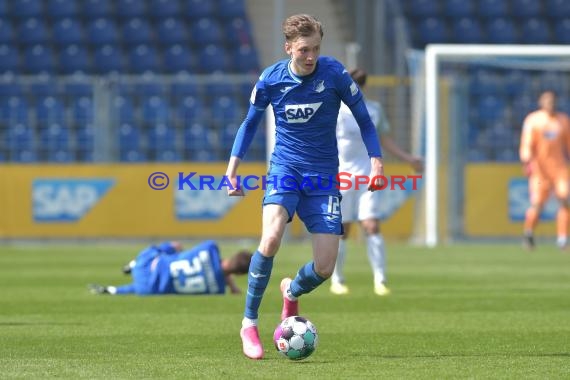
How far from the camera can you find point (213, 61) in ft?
86.5

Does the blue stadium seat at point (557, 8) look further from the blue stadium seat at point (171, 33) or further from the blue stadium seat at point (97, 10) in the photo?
the blue stadium seat at point (97, 10)

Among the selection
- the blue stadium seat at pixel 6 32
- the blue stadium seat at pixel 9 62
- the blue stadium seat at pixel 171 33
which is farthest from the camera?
the blue stadium seat at pixel 171 33

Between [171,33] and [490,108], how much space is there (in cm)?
717

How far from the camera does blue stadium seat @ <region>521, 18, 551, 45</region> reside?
2711cm

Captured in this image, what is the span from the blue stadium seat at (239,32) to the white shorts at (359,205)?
14062 millimetres

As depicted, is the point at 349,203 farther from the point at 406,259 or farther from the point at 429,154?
the point at 429,154

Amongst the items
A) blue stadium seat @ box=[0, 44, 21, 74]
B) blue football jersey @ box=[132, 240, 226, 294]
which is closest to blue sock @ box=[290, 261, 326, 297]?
blue football jersey @ box=[132, 240, 226, 294]

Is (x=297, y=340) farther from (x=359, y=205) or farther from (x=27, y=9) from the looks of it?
(x=27, y=9)

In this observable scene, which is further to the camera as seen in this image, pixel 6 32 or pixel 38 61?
pixel 6 32

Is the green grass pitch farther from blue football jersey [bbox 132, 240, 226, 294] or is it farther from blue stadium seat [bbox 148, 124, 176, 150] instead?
→ blue stadium seat [bbox 148, 124, 176, 150]

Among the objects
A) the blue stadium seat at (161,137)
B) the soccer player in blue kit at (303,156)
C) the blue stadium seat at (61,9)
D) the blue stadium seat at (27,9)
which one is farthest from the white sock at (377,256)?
the blue stadium seat at (27,9)

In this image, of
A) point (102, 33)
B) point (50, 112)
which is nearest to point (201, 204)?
point (50, 112)

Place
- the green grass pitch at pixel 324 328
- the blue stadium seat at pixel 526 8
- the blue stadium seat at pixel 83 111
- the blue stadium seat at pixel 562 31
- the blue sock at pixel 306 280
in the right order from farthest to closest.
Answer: the blue stadium seat at pixel 526 8 → the blue stadium seat at pixel 562 31 → the blue stadium seat at pixel 83 111 → the blue sock at pixel 306 280 → the green grass pitch at pixel 324 328

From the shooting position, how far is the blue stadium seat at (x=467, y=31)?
88.5 feet
